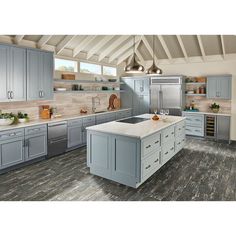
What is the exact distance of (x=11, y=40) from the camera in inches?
199

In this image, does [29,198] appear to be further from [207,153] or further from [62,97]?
[207,153]

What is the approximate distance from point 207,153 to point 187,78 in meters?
3.27

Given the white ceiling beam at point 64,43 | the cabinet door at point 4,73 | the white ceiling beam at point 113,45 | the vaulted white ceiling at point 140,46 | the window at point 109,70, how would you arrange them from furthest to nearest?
1. the window at point 109,70
2. the white ceiling beam at point 113,45
3. the vaulted white ceiling at point 140,46
4. the white ceiling beam at point 64,43
5. the cabinet door at point 4,73

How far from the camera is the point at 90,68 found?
7594 millimetres

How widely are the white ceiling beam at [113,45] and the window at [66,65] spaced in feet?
4.02

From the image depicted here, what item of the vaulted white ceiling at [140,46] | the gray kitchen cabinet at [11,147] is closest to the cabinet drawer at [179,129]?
the vaulted white ceiling at [140,46]

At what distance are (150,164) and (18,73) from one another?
11.3ft

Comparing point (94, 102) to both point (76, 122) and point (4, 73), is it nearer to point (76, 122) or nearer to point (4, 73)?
point (76, 122)

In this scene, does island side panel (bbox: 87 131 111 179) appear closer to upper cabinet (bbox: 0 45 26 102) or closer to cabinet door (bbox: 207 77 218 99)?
upper cabinet (bbox: 0 45 26 102)

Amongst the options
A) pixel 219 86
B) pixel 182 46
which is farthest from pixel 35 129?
pixel 219 86

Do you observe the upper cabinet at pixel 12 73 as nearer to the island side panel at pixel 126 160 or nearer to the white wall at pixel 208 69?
the island side panel at pixel 126 160

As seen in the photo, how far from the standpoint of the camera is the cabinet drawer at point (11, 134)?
4223mm

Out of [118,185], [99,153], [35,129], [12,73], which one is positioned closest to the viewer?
[118,185]

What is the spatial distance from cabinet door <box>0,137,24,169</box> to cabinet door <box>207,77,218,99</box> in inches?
234
